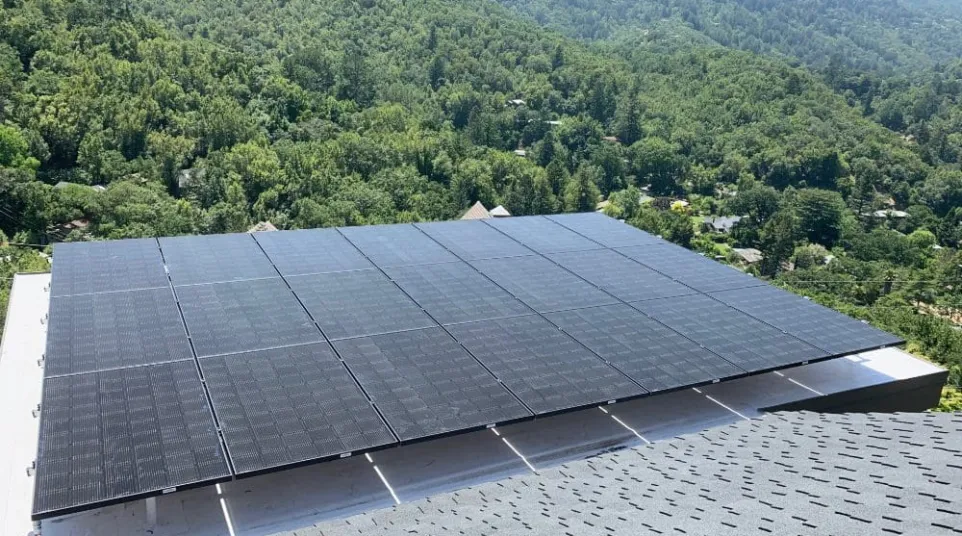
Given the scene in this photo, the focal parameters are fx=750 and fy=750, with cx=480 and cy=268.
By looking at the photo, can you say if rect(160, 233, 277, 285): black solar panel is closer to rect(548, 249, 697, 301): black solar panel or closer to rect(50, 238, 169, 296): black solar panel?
rect(50, 238, 169, 296): black solar panel

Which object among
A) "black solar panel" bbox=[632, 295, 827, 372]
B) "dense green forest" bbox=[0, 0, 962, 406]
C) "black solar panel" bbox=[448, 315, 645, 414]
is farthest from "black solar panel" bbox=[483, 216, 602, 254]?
"dense green forest" bbox=[0, 0, 962, 406]

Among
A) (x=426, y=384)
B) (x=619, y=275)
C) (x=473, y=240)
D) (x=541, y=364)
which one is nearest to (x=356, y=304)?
(x=426, y=384)

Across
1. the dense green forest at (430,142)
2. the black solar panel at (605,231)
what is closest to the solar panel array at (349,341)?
the black solar panel at (605,231)

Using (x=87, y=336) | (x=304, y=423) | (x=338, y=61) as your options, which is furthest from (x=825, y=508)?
(x=338, y=61)

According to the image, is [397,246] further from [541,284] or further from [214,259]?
[214,259]

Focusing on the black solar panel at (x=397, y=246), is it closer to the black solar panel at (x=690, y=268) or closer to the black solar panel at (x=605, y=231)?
the black solar panel at (x=605, y=231)

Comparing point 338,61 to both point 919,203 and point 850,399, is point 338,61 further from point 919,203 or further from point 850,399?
point 850,399
